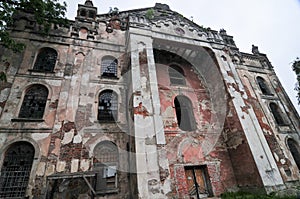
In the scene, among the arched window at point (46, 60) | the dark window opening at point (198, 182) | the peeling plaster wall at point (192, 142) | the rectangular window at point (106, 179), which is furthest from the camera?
the arched window at point (46, 60)

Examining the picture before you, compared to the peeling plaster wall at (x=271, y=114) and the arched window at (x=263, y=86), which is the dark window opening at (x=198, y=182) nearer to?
the peeling plaster wall at (x=271, y=114)

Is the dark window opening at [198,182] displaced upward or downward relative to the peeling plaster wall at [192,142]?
downward

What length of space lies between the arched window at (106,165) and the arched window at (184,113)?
4343mm

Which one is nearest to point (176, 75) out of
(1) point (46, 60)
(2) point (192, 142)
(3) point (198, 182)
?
(2) point (192, 142)

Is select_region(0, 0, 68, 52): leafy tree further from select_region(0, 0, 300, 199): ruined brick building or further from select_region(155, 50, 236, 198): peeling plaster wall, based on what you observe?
select_region(155, 50, 236, 198): peeling plaster wall

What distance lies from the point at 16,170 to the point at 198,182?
8211 millimetres

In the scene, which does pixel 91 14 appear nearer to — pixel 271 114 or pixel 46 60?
pixel 46 60

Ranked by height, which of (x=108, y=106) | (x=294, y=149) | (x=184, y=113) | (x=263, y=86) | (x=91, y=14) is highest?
(x=91, y=14)

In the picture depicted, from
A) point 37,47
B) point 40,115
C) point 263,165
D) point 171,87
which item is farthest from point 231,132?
point 37,47

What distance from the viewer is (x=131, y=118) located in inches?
332

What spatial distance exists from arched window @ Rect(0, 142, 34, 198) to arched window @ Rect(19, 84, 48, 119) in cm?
142

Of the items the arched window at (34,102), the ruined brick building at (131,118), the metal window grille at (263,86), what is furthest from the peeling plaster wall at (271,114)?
the arched window at (34,102)

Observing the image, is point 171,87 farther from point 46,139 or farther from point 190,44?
point 46,139

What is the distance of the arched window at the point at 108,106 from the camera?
882 cm
